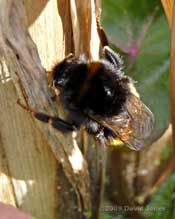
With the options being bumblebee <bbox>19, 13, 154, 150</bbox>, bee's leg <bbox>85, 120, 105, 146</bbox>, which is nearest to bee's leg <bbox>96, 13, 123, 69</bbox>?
bumblebee <bbox>19, 13, 154, 150</bbox>

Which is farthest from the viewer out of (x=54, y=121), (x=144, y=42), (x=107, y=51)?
(x=144, y=42)

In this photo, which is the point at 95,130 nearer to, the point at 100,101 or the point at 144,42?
the point at 100,101

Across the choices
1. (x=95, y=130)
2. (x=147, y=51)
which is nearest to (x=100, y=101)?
(x=95, y=130)

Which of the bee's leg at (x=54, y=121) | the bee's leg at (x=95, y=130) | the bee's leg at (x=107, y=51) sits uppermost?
the bee's leg at (x=107, y=51)

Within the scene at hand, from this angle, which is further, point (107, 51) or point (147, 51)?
point (147, 51)

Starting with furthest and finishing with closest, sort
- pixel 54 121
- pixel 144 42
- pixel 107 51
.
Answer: pixel 144 42
pixel 107 51
pixel 54 121

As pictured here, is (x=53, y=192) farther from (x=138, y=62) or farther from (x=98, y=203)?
(x=138, y=62)

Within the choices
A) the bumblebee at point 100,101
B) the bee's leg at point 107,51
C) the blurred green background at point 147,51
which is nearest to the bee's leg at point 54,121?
the bumblebee at point 100,101

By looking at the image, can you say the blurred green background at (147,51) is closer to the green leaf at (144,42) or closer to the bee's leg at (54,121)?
the green leaf at (144,42)
